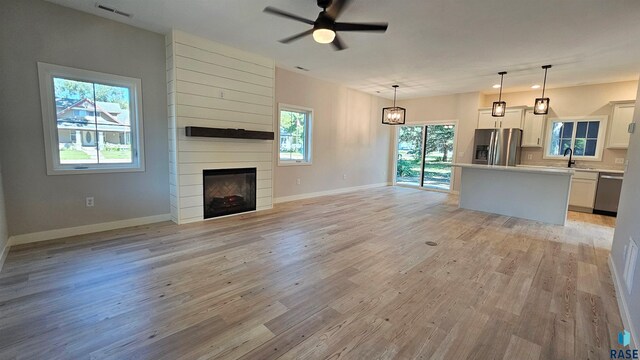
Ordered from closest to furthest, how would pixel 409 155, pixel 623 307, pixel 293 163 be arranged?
1. pixel 623 307
2. pixel 293 163
3. pixel 409 155

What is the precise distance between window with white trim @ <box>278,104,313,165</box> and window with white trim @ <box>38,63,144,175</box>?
2669 millimetres

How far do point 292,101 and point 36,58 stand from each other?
3.90 meters

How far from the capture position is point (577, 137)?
6.20 meters

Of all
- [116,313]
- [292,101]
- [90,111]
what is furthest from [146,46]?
[116,313]

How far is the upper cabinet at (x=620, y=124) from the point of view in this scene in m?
5.47

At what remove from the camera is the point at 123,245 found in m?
3.30

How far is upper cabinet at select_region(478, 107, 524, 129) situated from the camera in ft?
21.7

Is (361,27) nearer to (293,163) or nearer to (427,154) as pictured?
(293,163)

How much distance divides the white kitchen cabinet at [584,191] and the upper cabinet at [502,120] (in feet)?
5.43

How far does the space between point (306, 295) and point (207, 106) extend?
11.2 feet

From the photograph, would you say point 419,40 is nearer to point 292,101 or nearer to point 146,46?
point 292,101

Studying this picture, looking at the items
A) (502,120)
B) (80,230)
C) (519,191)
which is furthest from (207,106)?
(502,120)

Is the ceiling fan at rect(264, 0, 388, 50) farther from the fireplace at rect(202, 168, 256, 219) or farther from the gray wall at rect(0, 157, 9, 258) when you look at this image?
the gray wall at rect(0, 157, 9, 258)

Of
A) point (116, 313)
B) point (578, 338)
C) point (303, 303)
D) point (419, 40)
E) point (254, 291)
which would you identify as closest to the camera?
point (578, 338)
